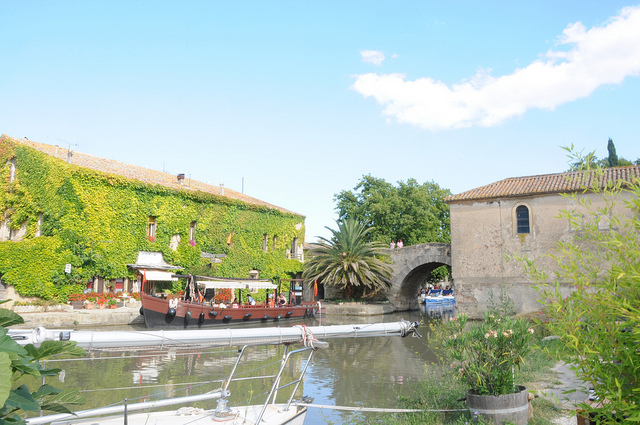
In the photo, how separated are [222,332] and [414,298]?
104ft

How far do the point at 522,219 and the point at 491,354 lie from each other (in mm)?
19413

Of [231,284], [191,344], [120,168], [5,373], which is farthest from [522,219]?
[5,373]

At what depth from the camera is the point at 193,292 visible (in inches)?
906

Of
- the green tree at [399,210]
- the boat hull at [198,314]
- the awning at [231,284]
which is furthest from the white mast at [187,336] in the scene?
the green tree at [399,210]

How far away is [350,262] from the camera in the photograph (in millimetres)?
29094

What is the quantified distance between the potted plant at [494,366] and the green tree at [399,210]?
3015cm

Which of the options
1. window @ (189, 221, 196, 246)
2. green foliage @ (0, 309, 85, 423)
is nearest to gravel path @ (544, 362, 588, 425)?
green foliage @ (0, 309, 85, 423)

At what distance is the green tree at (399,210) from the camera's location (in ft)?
126

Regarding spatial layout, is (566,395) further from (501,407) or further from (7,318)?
(7,318)

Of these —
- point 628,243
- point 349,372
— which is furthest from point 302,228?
point 628,243

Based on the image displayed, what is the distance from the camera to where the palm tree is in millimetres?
29047

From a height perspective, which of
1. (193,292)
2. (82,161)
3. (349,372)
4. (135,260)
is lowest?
(349,372)

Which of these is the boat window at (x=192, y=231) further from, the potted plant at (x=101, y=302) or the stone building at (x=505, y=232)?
the stone building at (x=505, y=232)

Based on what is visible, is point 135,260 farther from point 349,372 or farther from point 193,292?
point 349,372
